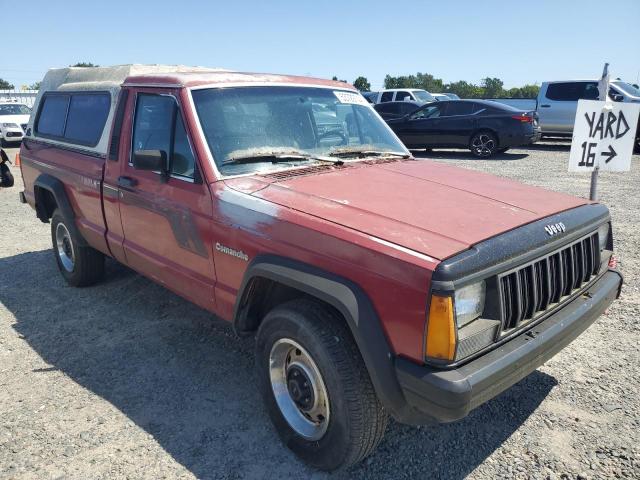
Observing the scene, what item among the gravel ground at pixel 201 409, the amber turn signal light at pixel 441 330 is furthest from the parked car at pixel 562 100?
the amber turn signal light at pixel 441 330

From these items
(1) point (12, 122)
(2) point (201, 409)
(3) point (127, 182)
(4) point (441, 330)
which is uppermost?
(1) point (12, 122)

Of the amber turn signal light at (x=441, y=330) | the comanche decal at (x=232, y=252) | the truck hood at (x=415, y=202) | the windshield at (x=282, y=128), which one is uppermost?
the windshield at (x=282, y=128)

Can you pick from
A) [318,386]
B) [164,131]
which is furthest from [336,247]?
[164,131]

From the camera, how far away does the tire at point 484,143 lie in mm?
13258

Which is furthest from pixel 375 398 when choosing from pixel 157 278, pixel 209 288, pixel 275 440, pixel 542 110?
pixel 542 110

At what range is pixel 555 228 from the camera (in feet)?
8.22

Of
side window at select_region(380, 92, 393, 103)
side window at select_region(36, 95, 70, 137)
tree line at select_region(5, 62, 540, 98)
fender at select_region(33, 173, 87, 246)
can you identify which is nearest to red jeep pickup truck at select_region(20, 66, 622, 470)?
fender at select_region(33, 173, 87, 246)

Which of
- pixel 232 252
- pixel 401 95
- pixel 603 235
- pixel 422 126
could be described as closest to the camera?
pixel 232 252

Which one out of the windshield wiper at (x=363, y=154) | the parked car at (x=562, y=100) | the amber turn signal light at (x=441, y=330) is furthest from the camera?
the parked car at (x=562, y=100)

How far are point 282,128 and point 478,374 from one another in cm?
207

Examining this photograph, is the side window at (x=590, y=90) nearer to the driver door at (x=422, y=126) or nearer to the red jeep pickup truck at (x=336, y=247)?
the driver door at (x=422, y=126)

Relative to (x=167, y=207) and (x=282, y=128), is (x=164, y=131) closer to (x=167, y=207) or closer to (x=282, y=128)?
(x=167, y=207)

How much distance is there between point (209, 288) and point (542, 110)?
48.6ft

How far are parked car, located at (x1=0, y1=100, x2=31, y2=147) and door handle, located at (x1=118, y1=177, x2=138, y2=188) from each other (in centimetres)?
1543
